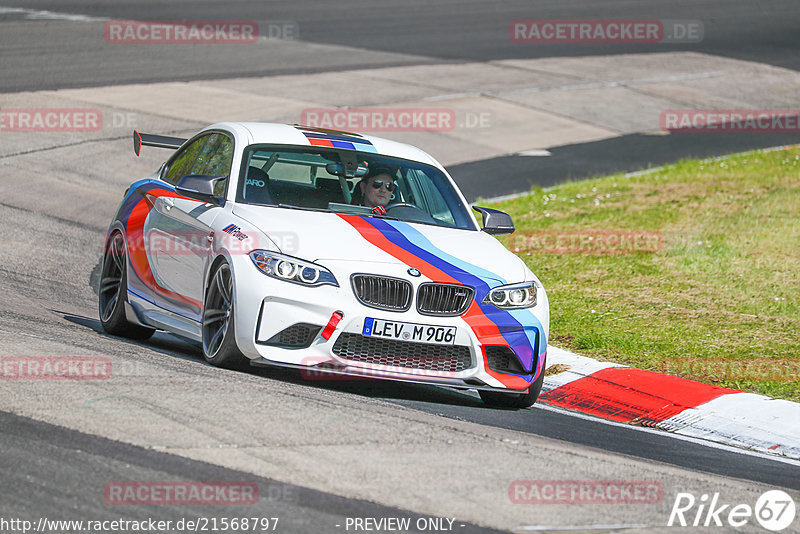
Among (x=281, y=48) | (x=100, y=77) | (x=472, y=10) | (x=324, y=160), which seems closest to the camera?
(x=324, y=160)

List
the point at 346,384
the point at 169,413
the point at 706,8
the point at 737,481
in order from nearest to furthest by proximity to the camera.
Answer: the point at 169,413, the point at 737,481, the point at 346,384, the point at 706,8

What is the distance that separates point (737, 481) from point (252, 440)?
2641mm

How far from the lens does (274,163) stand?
27.7 feet

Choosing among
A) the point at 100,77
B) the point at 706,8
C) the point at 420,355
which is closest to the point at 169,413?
the point at 420,355

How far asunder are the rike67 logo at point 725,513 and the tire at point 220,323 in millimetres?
2894

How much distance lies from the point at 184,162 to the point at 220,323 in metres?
2.05

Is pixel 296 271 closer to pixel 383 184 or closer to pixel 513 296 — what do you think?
pixel 513 296

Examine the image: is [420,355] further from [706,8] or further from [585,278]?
[706,8]

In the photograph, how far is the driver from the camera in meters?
8.51

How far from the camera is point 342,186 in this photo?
28.0 ft

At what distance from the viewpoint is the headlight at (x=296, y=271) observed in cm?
721
